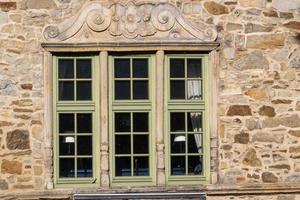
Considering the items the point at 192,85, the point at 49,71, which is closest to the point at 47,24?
the point at 49,71

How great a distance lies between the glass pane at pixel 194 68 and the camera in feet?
39.6

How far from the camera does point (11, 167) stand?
11.7m

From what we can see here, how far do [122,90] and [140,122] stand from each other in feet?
1.65

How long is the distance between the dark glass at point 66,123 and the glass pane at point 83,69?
0.56m

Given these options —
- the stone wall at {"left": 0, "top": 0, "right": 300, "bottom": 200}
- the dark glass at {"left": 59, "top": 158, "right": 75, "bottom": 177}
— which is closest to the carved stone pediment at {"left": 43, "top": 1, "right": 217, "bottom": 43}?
the stone wall at {"left": 0, "top": 0, "right": 300, "bottom": 200}

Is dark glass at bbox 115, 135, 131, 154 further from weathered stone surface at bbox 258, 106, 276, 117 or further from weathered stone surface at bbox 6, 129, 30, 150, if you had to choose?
weathered stone surface at bbox 258, 106, 276, 117

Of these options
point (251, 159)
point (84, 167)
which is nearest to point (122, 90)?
point (84, 167)

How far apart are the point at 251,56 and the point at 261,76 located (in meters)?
0.31

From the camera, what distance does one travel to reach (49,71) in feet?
38.7

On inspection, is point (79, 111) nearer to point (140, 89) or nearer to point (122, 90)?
point (122, 90)

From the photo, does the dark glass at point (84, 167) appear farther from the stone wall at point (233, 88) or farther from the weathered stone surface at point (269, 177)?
the weathered stone surface at point (269, 177)

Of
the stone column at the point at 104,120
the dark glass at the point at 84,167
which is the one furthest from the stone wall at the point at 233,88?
the stone column at the point at 104,120

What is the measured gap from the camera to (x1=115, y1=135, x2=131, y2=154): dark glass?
12.0m

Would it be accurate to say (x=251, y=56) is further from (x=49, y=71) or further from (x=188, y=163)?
(x=49, y=71)
